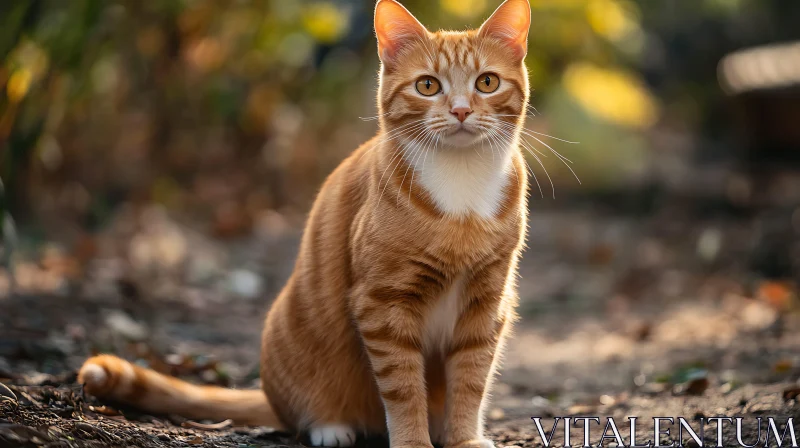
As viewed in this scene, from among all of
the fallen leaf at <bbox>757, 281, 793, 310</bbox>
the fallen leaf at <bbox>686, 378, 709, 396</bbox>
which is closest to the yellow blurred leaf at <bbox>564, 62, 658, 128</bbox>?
the fallen leaf at <bbox>757, 281, 793, 310</bbox>

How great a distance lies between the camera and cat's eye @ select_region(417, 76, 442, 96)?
8.42 ft

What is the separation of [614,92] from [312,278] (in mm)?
5368

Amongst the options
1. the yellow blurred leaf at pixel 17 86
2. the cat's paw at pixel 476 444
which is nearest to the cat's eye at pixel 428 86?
the cat's paw at pixel 476 444

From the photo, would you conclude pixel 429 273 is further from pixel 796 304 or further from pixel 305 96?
pixel 305 96

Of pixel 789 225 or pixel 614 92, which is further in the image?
pixel 614 92

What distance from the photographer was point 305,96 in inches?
280

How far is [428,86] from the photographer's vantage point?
8.45ft

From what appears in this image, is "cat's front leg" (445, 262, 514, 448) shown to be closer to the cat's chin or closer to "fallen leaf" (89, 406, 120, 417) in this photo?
the cat's chin

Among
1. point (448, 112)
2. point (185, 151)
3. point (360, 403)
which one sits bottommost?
point (360, 403)

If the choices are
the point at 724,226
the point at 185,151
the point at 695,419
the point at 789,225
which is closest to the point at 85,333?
the point at 695,419

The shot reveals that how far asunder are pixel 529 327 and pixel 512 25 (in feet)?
8.49

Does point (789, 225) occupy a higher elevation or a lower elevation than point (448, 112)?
higher

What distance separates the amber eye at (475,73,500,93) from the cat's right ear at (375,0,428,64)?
9.3 inches

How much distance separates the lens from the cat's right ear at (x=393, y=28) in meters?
2.66
